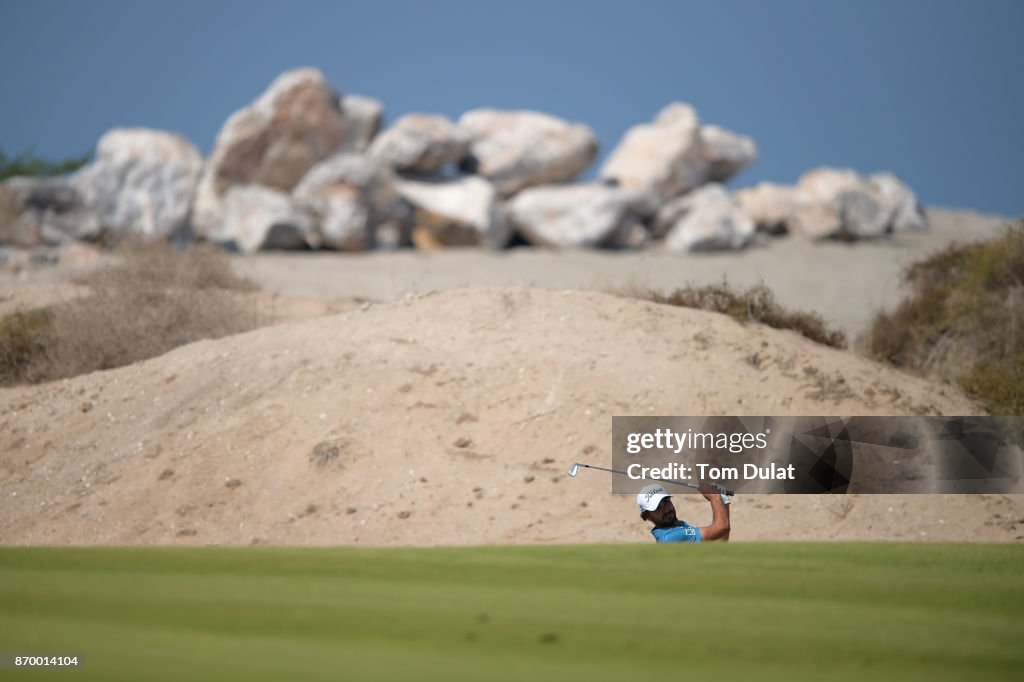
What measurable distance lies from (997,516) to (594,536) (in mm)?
3889

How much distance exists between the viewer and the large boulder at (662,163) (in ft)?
105

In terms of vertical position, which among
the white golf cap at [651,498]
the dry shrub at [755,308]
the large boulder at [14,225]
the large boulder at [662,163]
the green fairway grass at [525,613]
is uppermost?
the large boulder at [662,163]

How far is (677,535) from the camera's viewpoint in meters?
8.61

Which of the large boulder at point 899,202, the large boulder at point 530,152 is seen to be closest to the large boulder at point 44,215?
the large boulder at point 530,152

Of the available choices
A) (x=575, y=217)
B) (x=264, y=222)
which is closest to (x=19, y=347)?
(x=264, y=222)

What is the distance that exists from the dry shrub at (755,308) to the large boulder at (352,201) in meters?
13.3

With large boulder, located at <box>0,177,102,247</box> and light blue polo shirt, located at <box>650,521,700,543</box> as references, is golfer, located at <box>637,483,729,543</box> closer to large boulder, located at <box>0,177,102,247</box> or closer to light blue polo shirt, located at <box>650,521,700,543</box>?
light blue polo shirt, located at <box>650,521,700,543</box>

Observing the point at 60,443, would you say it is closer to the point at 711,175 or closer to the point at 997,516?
the point at 997,516

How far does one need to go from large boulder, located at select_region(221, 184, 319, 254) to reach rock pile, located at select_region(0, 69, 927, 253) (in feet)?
0.12

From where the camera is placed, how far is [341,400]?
12492 millimetres

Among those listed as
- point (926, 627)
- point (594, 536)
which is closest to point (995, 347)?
point (594, 536)

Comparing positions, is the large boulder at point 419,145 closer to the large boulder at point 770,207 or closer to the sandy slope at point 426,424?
the large boulder at point 770,207

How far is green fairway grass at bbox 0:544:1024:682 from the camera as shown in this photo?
15.8 feet

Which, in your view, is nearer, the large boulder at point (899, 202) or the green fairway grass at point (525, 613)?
the green fairway grass at point (525, 613)
